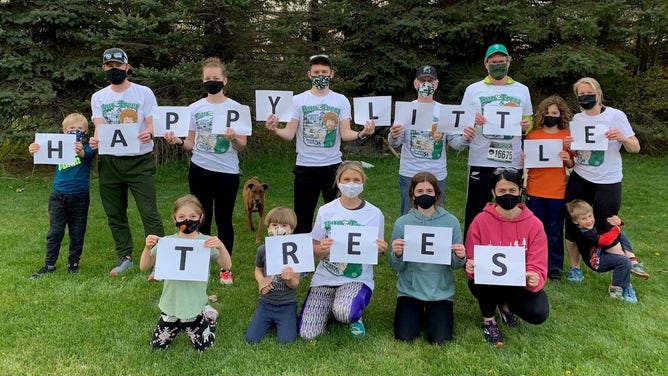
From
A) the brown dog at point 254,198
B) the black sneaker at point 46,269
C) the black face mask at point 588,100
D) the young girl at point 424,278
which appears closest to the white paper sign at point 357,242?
the young girl at point 424,278

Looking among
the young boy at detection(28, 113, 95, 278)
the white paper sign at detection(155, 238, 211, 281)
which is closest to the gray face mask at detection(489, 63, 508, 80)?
the white paper sign at detection(155, 238, 211, 281)

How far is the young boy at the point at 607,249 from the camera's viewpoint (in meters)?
4.82

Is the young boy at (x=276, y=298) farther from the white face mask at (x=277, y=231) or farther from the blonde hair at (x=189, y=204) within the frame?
the blonde hair at (x=189, y=204)

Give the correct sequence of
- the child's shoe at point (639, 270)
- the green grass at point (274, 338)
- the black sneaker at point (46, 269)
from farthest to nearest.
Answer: the black sneaker at point (46, 269)
the child's shoe at point (639, 270)
the green grass at point (274, 338)

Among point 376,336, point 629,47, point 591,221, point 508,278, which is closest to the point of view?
point 508,278

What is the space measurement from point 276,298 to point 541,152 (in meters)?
3.04

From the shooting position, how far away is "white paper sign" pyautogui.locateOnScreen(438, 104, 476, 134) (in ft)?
16.1

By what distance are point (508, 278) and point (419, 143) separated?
176cm

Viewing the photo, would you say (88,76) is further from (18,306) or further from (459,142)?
(459,142)

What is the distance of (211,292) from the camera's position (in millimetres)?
5016

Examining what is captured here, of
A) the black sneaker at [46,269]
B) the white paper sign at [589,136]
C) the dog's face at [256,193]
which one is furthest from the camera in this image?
the dog's face at [256,193]

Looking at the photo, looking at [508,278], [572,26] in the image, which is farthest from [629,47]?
[508,278]

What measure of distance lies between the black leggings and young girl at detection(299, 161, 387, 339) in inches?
36.1

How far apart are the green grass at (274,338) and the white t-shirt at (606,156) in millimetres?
1155
